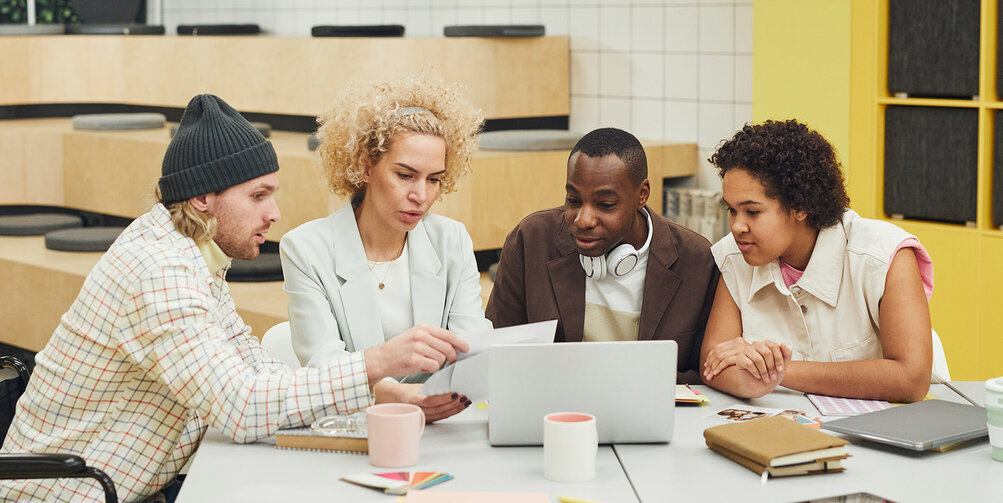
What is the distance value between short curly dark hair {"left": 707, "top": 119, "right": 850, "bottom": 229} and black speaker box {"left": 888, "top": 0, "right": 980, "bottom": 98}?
1688 mm

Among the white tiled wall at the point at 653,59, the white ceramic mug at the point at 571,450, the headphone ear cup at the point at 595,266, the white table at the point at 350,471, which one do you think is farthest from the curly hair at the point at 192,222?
the white tiled wall at the point at 653,59

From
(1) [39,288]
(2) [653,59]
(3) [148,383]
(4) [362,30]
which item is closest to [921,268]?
(3) [148,383]

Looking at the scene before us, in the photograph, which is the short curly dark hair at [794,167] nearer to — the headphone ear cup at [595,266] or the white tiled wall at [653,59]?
the headphone ear cup at [595,266]

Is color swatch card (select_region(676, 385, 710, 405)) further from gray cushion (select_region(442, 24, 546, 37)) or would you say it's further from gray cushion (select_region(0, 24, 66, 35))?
gray cushion (select_region(0, 24, 66, 35))

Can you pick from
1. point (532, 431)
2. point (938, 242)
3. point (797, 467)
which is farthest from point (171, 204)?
point (938, 242)

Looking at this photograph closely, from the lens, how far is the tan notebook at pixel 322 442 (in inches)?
66.5

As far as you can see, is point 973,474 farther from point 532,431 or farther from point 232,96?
point 232,96

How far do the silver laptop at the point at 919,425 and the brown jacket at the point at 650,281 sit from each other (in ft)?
1.68

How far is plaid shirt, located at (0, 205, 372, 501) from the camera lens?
169cm

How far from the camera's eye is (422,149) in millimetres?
2215

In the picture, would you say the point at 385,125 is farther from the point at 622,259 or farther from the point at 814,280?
the point at 814,280

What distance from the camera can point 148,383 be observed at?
1.81m

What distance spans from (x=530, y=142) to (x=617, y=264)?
2188 millimetres

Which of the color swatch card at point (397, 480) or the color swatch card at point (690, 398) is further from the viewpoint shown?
the color swatch card at point (690, 398)
